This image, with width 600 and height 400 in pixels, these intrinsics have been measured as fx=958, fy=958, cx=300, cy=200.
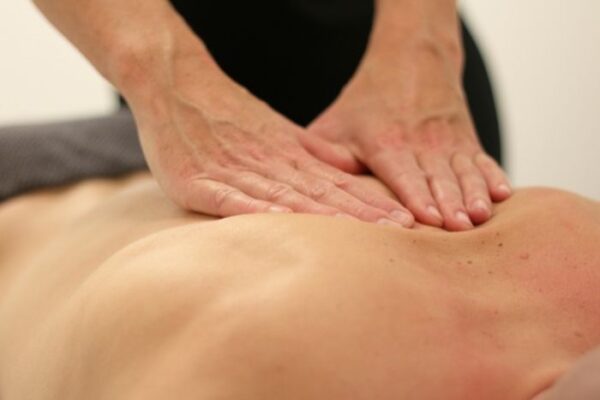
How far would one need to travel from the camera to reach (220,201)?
0.93 meters

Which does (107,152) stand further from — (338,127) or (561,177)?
(561,177)

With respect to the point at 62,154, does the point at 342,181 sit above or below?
above

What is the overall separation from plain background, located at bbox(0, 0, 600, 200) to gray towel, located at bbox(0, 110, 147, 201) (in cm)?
117

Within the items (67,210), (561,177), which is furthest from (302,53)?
(561,177)

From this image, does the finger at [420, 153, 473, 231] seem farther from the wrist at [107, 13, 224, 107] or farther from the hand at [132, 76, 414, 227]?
the wrist at [107, 13, 224, 107]

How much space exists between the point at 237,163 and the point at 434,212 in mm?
213

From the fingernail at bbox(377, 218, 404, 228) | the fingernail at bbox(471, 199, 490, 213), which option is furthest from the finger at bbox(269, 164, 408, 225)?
the fingernail at bbox(471, 199, 490, 213)

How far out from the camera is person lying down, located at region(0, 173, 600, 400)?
677 mm

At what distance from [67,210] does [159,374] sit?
0.67 metres

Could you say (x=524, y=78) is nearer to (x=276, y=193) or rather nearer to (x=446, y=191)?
(x=446, y=191)

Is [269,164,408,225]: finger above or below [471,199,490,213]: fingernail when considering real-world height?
above

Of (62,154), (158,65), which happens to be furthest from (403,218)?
(62,154)

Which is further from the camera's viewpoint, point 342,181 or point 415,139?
point 415,139

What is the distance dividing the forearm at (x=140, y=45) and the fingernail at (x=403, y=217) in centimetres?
28
